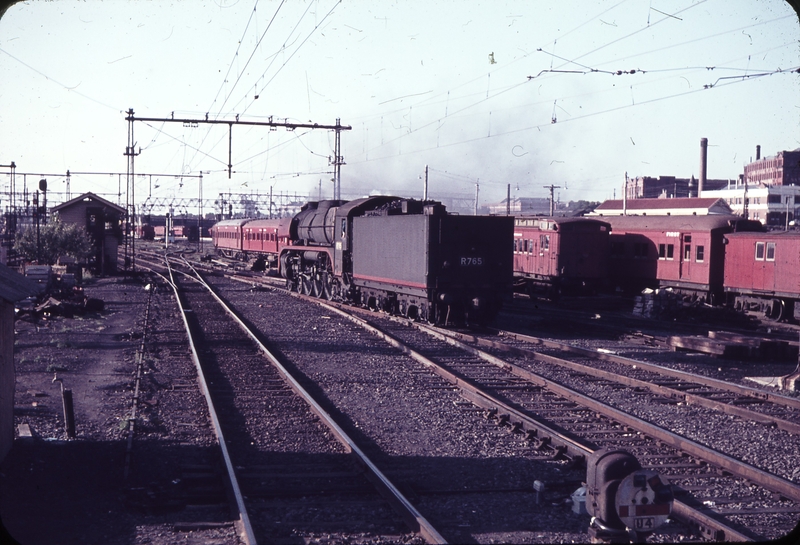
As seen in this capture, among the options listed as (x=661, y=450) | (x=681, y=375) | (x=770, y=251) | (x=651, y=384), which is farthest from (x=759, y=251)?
(x=661, y=450)

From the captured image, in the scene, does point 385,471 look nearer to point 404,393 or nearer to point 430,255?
point 404,393

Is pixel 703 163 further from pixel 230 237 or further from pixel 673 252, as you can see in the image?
pixel 673 252

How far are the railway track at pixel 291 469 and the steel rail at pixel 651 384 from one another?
4.88 m

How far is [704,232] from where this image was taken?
23.9 m

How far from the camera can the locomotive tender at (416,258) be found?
58.7 ft

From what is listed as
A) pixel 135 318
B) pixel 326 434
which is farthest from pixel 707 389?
pixel 135 318

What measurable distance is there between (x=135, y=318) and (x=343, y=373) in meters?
11.3

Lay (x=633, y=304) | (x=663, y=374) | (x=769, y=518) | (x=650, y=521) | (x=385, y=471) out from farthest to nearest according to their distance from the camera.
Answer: (x=633, y=304), (x=663, y=374), (x=385, y=471), (x=769, y=518), (x=650, y=521)

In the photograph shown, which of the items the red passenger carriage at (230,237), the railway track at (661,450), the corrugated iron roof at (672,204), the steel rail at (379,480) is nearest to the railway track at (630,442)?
the railway track at (661,450)

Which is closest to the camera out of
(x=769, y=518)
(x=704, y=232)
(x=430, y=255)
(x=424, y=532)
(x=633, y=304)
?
(x=424, y=532)

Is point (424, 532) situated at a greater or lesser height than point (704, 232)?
lesser

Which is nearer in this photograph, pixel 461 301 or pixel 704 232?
pixel 461 301

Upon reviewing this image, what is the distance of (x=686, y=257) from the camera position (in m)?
24.8

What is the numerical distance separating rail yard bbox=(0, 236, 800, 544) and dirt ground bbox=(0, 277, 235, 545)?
27 mm
